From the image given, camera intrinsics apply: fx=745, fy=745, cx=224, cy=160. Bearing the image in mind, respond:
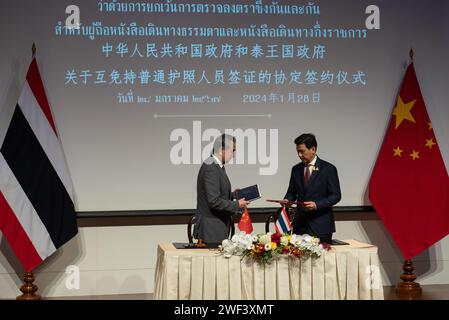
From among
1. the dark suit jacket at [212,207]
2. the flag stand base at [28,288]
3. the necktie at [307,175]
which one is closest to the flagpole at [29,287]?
the flag stand base at [28,288]

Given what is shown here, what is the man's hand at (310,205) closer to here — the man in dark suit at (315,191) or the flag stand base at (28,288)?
the man in dark suit at (315,191)

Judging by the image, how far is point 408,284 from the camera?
632cm

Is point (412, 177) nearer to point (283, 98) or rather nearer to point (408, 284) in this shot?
point (408, 284)

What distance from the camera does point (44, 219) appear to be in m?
5.74

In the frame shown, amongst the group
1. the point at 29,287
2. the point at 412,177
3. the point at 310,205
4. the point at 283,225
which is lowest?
the point at 29,287

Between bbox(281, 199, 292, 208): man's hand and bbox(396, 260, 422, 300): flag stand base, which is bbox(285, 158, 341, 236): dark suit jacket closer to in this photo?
bbox(281, 199, 292, 208): man's hand

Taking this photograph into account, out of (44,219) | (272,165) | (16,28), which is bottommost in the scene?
(44,219)

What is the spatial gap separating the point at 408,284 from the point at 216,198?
2.43 metres

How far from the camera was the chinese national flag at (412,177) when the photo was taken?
20.5ft

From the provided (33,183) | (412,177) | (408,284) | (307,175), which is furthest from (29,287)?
(412,177)
